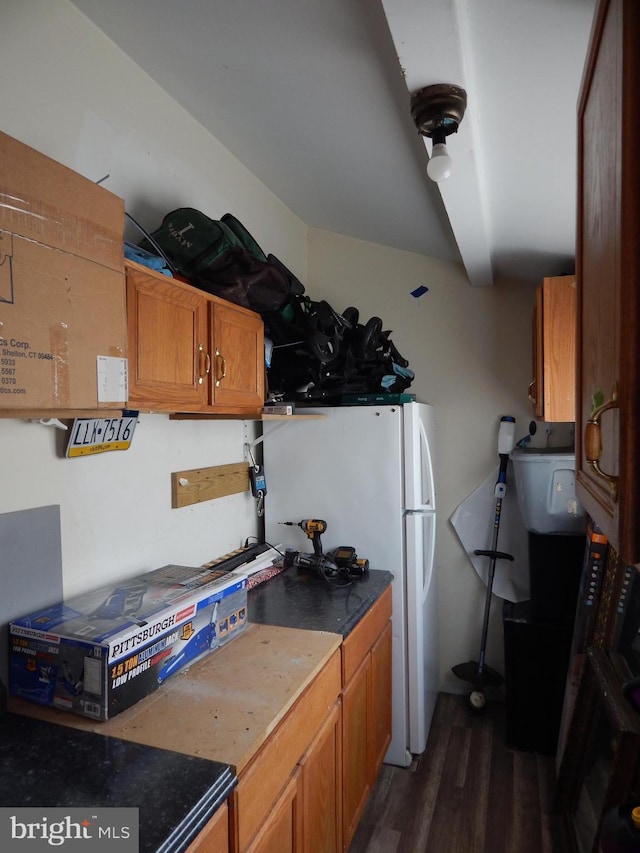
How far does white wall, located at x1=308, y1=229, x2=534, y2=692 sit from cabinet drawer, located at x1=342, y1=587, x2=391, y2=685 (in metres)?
0.94

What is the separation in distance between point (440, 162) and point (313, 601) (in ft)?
4.97

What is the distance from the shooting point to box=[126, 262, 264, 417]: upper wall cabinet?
134cm

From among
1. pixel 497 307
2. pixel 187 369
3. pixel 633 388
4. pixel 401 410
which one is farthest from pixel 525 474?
pixel 633 388

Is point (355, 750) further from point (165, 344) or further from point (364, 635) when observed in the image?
point (165, 344)

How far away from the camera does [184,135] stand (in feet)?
6.60

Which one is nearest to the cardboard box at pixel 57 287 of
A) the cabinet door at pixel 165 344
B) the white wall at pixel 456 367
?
the cabinet door at pixel 165 344

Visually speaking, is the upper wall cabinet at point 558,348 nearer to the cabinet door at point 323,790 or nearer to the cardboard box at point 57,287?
the cabinet door at point 323,790

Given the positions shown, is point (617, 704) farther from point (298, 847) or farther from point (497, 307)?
point (497, 307)

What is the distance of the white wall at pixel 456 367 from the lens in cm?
296

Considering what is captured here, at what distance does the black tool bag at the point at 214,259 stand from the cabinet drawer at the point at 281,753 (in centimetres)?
123

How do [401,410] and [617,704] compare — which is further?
[401,410]

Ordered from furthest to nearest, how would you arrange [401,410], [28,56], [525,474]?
[525,474] → [401,410] → [28,56]

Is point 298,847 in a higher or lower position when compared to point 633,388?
lower

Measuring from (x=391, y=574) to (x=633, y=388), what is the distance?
1910 mm
